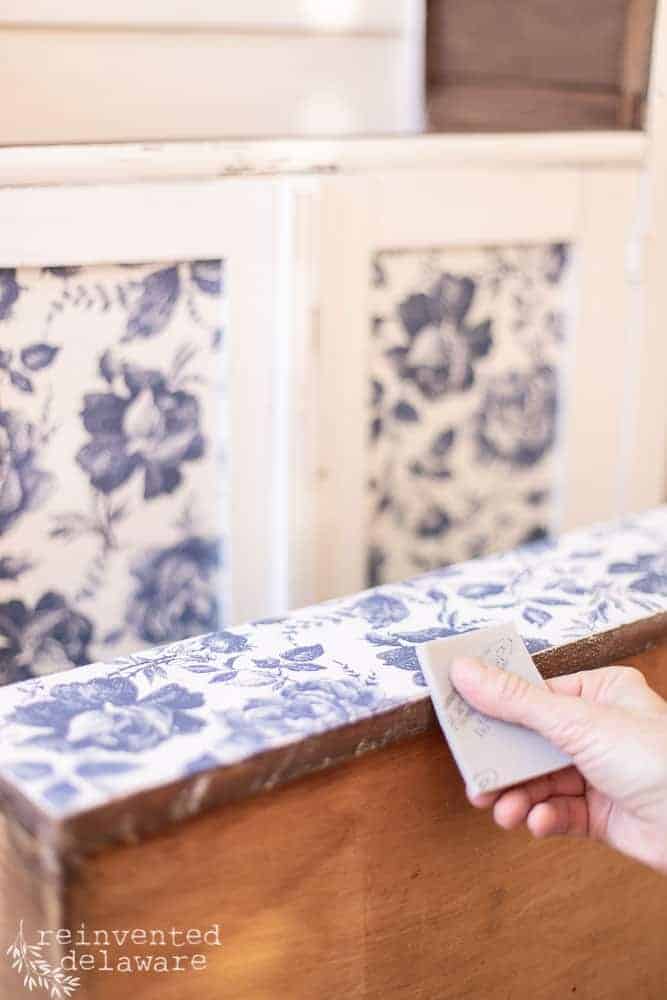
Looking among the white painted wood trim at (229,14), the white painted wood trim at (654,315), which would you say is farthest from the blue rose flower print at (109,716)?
the white painted wood trim at (654,315)

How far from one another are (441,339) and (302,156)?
0.80 ft

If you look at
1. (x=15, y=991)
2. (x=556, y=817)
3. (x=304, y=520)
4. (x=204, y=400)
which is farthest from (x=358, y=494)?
(x=15, y=991)

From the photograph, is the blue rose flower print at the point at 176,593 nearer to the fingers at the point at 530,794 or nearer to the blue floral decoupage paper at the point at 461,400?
the blue floral decoupage paper at the point at 461,400

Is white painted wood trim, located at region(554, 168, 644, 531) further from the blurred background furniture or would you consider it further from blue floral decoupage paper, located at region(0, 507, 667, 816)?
blue floral decoupage paper, located at region(0, 507, 667, 816)

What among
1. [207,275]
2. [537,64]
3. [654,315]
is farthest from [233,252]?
[654,315]

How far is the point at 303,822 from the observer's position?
72cm

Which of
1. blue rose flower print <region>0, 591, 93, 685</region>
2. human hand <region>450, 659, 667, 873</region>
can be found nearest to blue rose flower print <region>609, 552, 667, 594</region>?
human hand <region>450, 659, 667, 873</region>

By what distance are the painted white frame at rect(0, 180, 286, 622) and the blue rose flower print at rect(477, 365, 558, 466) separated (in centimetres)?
27

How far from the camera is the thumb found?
0.75 meters

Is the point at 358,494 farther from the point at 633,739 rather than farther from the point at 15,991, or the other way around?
the point at 15,991

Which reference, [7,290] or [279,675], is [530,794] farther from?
[7,290]

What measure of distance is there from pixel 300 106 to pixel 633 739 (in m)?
0.68

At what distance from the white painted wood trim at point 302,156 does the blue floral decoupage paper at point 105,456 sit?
0.08 m

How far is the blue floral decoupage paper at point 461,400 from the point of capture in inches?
44.7
